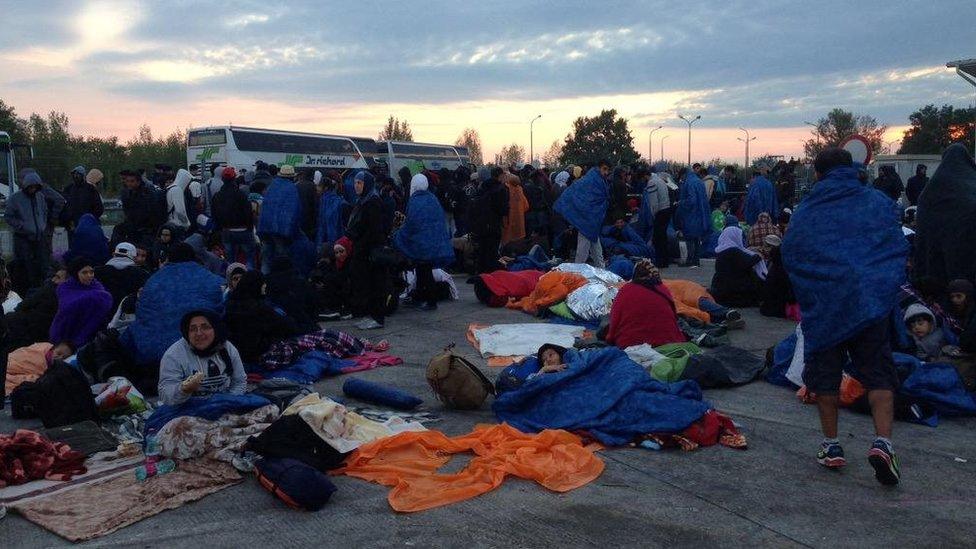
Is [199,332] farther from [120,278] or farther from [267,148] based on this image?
[267,148]

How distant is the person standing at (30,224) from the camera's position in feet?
36.4

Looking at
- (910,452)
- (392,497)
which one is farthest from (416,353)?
(910,452)

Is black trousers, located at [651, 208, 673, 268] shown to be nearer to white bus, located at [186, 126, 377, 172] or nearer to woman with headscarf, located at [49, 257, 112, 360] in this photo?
woman with headscarf, located at [49, 257, 112, 360]

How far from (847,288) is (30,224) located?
Result: 10.4m

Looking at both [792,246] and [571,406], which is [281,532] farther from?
[792,246]

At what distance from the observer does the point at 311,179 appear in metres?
12.5

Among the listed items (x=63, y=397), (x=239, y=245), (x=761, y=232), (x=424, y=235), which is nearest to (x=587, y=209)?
(x=761, y=232)

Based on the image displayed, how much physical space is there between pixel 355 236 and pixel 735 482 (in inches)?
225

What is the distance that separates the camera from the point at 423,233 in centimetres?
999

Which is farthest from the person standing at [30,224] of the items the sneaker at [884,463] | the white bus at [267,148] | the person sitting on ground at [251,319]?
the white bus at [267,148]

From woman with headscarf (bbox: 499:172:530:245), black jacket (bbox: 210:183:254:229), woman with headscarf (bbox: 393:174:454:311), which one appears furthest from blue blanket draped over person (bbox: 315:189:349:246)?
woman with headscarf (bbox: 499:172:530:245)

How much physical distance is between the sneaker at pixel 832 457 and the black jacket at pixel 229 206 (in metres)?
8.04

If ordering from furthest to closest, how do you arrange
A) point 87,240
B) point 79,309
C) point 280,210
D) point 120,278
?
point 280,210 → point 87,240 → point 120,278 → point 79,309

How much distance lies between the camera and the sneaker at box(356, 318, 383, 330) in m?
9.16
